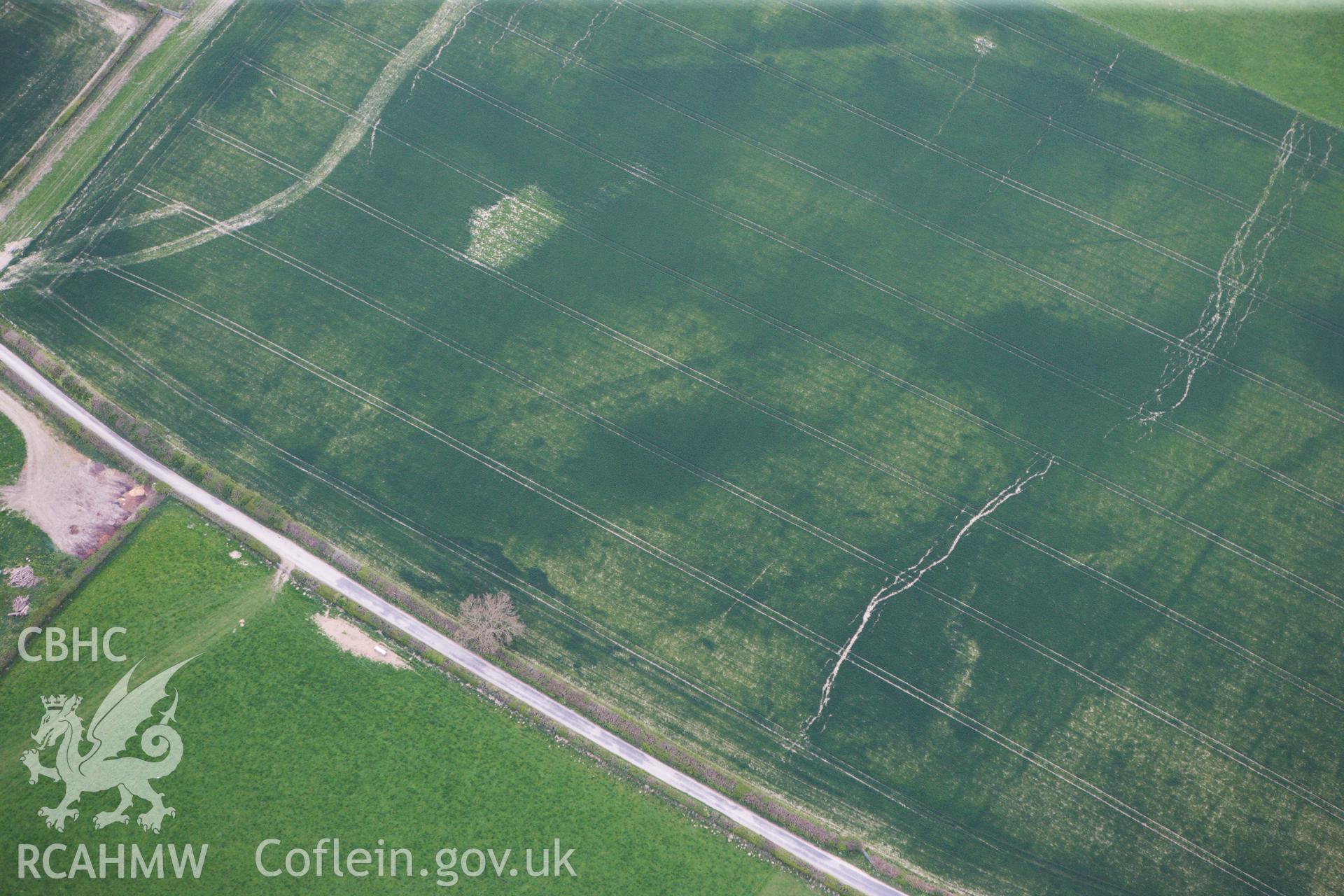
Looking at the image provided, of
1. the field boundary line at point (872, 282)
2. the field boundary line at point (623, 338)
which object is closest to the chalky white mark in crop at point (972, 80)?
the field boundary line at point (872, 282)

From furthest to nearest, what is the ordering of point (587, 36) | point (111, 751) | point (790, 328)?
point (587, 36), point (790, 328), point (111, 751)

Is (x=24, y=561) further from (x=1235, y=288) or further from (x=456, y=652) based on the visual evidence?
(x=1235, y=288)

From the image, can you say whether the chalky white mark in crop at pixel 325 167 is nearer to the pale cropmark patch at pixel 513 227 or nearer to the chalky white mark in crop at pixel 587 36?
the chalky white mark in crop at pixel 587 36

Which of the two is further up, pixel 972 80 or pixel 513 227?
pixel 972 80

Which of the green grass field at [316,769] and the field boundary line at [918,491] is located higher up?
the field boundary line at [918,491]

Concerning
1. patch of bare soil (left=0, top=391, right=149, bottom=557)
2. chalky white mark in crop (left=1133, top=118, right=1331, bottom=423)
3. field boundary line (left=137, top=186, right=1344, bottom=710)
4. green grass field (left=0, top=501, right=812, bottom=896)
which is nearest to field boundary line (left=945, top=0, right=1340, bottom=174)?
chalky white mark in crop (left=1133, top=118, right=1331, bottom=423)

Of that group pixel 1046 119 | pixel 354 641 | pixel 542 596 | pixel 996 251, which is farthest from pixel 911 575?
pixel 1046 119

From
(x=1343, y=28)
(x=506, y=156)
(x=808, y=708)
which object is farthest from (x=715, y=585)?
(x=1343, y=28)
